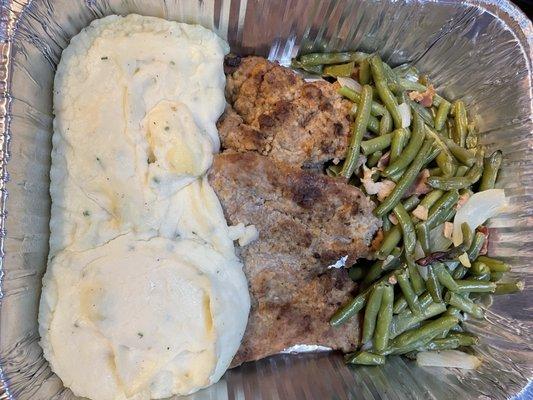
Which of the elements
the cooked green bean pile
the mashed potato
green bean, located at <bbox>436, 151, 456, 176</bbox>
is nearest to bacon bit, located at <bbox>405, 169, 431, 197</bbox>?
the cooked green bean pile

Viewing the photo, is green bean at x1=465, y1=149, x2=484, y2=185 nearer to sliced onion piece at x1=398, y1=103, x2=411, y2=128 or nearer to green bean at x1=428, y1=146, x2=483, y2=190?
green bean at x1=428, y1=146, x2=483, y2=190

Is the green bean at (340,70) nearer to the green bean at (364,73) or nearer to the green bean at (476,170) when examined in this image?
the green bean at (364,73)

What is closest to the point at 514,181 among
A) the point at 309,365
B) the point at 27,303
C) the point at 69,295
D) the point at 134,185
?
the point at 309,365

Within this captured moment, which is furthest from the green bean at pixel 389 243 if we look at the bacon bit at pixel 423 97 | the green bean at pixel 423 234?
the bacon bit at pixel 423 97

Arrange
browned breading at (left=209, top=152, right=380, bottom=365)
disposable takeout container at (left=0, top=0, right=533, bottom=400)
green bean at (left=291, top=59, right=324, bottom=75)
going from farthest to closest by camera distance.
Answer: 1. green bean at (left=291, top=59, right=324, bottom=75)
2. browned breading at (left=209, top=152, right=380, bottom=365)
3. disposable takeout container at (left=0, top=0, right=533, bottom=400)

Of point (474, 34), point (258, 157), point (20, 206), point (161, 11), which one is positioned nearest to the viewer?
point (20, 206)

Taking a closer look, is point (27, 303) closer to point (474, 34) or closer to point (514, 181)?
point (514, 181)

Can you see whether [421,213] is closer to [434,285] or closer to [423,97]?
[434,285]
